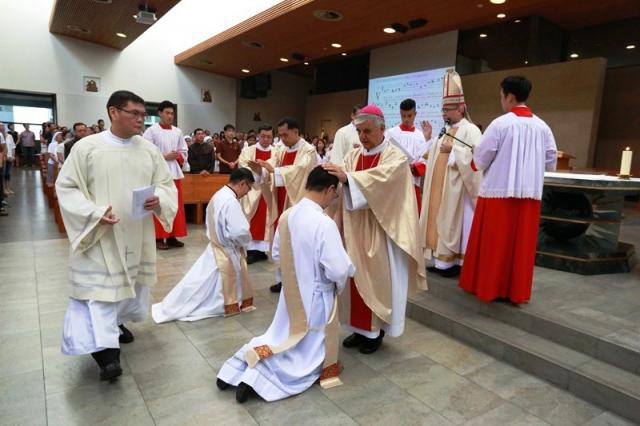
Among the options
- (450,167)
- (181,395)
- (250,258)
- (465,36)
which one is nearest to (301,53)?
(465,36)

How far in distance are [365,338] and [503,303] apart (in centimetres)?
115

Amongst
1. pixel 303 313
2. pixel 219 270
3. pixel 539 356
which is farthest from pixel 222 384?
pixel 539 356

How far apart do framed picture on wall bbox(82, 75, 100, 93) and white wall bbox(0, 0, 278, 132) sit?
13cm

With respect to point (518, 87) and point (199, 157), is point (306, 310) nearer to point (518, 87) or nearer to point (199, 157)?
point (518, 87)

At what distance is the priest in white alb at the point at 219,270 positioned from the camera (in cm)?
343

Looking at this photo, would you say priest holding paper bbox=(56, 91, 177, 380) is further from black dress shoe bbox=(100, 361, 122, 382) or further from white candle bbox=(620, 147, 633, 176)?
white candle bbox=(620, 147, 633, 176)

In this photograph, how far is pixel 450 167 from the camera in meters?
3.88

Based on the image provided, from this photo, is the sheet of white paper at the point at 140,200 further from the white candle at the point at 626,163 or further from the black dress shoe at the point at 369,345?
the white candle at the point at 626,163

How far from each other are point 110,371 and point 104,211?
914 millimetres

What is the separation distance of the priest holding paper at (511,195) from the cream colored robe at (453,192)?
0.53 m

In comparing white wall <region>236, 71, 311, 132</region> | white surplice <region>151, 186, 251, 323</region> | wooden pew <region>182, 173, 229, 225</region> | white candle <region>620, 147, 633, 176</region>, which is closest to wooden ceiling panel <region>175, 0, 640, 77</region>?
wooden pew <region>182, 173, 229, 225</region>

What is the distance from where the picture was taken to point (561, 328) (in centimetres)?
292

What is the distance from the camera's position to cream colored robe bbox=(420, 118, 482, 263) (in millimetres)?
3752

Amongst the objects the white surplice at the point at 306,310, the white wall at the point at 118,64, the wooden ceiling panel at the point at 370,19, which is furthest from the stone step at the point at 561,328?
the white wall at the point at 118,64
